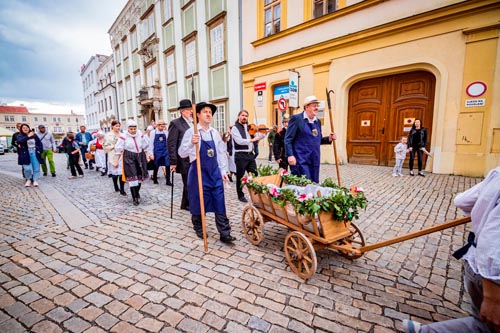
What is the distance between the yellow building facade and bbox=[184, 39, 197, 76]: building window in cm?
475

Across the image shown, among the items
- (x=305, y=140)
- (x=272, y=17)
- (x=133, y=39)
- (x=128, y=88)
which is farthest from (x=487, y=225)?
(x=128, y=88)

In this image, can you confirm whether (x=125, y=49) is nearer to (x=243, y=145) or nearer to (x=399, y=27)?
(x=399, y=27)

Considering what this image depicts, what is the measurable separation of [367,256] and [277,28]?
11.0 m

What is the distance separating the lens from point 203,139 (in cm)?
345

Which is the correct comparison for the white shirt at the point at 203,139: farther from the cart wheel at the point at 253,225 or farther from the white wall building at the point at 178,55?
the white wall building at the point at 178,55

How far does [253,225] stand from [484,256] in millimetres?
2445

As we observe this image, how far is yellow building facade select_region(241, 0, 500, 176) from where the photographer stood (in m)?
6.61

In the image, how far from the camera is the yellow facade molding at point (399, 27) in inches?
252

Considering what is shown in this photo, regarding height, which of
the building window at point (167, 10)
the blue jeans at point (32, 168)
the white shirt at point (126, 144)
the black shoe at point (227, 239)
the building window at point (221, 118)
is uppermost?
the building window at point (167, 10)

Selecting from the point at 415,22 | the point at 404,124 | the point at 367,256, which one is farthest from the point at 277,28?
the point at 367,256

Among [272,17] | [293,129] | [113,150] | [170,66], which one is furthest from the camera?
[170,66]

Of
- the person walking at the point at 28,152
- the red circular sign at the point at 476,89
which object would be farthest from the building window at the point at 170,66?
the red circular sign at the point at 476,89

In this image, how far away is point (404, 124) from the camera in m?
8.40

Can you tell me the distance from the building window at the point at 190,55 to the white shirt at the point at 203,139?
1333cm
